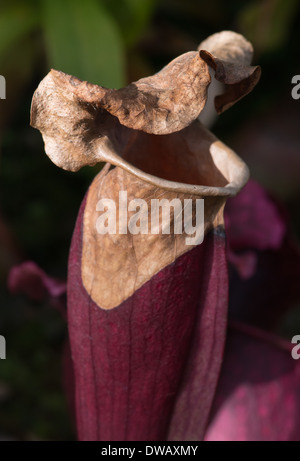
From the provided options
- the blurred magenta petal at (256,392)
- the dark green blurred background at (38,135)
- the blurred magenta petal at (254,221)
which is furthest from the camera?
the dark green blurred background at (38,135)

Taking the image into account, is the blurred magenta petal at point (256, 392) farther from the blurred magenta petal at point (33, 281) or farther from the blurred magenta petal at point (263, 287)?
the blurred magenta petal at point (33, 281)

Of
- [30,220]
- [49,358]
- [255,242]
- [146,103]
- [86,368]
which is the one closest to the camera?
[146,103]

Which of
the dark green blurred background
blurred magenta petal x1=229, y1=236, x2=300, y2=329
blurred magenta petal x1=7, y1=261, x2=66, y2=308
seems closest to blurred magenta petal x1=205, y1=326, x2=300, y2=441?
blurred magenta petal x1=229, y1=236, x2=300, y2=329

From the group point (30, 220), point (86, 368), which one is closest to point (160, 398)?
point (86, 368)

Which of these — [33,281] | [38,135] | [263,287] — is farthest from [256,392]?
[38,135]

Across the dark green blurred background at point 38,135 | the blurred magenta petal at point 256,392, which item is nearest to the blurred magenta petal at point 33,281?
the blurred magenta petal at point 256,392

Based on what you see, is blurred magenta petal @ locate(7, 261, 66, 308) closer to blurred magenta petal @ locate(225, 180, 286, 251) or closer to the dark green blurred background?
blurred magenta petal @ locate(225, 180, 286, 251)

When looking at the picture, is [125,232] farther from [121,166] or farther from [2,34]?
[2,34]
